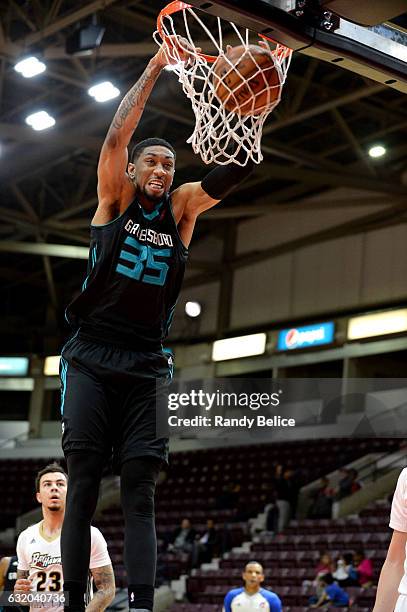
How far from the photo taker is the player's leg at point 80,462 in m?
3.71

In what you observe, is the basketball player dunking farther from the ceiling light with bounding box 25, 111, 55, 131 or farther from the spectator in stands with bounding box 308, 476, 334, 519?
the spectator in stands with bounding box 308, 476, 334, 519

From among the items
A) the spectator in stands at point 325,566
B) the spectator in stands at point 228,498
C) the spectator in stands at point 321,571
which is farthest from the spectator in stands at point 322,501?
the spectator in stands at point 325,566

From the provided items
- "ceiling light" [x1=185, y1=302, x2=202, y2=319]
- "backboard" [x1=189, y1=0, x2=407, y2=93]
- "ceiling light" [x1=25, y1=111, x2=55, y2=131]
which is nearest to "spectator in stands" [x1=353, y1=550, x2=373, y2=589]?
"ceiling light" [x1=25, y1=111, x2=55, y2=131]

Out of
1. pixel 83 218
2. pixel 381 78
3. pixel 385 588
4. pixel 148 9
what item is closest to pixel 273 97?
pixel 381 78

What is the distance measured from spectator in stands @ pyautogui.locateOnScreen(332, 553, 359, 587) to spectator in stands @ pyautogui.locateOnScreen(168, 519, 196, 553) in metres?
4.37

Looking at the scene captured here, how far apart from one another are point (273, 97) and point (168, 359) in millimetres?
1200

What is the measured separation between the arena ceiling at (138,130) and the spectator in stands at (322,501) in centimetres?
629

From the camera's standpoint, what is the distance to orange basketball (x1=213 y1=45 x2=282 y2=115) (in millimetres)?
4105

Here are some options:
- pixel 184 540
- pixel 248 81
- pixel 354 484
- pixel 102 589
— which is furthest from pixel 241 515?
pixel 248 81

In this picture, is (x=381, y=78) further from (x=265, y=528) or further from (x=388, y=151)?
(x=388, y=151)

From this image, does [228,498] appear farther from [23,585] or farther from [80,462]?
[80,462]

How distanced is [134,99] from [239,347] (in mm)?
22378

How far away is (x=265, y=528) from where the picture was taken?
63.1ft

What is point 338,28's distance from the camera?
4.11 meters
